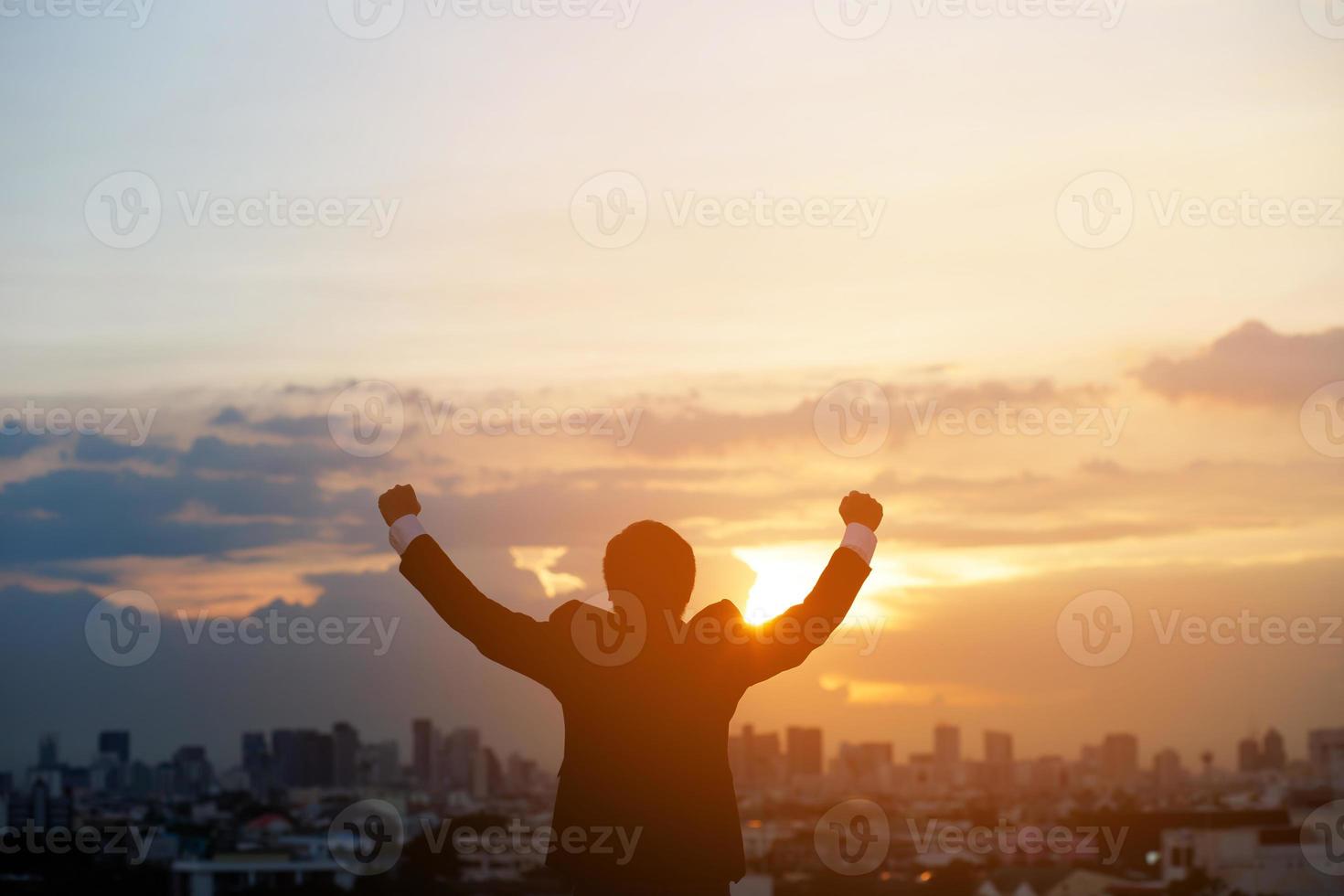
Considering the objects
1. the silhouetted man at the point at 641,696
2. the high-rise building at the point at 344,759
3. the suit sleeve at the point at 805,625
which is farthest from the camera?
the high-rise building at the point at 344,759

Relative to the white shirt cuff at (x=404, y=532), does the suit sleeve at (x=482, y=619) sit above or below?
below

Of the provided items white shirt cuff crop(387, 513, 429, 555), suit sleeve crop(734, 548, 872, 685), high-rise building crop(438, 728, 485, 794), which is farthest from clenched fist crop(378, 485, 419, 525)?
high-rise building crop(438, 728, 485, 794)

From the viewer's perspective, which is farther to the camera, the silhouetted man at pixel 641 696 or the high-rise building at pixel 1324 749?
the high-rise building at pixel 1324 749

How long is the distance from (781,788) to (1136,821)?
37.5 metres

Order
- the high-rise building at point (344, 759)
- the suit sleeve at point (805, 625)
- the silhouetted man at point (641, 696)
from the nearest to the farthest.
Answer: the silhouetted man at point (641, 696), the suit sleeve at point (805, 625), the high-rise building at point (344, 759)

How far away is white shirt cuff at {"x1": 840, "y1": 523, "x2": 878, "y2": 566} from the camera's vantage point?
4.82 metres

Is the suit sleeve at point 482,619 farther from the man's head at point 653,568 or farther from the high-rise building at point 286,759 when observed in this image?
the high-rise building at point 286,759

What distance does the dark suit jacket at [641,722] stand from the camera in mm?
4473

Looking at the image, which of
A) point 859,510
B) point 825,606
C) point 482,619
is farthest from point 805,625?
point 482,619

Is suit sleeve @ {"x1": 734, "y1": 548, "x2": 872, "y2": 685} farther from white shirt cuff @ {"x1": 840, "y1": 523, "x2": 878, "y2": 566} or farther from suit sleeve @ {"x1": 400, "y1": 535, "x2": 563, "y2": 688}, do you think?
suit sleeve @ {"x1": 400, "y1": 535, "x2": 563, "y2": 688}

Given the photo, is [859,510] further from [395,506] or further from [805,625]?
[395,506]

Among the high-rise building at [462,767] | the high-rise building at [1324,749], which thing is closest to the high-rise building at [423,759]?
the high-rise building at [462,767]

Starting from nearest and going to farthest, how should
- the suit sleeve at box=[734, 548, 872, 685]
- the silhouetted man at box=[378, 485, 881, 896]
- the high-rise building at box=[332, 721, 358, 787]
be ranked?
the silhouetted man at box=[378, 485, 881, 896] < the suit sleeve at box=[734, 548, 872, 685] < the high-rise building at box=[332, 721, 358, 787]

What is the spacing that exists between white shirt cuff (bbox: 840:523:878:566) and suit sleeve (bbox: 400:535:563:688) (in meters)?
0.97
